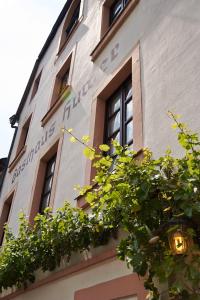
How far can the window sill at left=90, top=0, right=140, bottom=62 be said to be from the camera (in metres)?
6.43

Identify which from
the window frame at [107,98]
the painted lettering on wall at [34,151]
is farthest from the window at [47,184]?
the window frame at [107,98]

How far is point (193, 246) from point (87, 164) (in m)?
3.10

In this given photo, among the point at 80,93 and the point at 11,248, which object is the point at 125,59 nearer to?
the point at 80,93

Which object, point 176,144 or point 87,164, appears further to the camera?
point 87,164

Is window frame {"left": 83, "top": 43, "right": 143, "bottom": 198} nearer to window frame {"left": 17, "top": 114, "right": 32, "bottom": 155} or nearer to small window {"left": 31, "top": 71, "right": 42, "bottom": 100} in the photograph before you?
window frame {"left": 17, "top": 114, "right": 32, "bottom": 155}

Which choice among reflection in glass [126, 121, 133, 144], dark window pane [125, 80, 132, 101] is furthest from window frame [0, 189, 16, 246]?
reflection in glass [126, 121, 133, 144]

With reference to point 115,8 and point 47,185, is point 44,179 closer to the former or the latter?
point 47,185

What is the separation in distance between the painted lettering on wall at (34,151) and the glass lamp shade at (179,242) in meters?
5.68

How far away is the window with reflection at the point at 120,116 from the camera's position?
535cm

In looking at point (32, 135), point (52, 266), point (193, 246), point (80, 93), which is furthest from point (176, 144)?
point (32, 135)

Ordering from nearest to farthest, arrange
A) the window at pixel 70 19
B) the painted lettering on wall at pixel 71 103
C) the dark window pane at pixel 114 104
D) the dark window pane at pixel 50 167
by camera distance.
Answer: the dark window pane at pixel 114 104 < the painted lettering on wall at pixel 71 103 < the dark window pane at pixel 50 167 < the window at pixel 70 19

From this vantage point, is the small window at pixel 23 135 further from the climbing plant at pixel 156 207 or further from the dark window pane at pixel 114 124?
the climbing plant at pixel 156 207

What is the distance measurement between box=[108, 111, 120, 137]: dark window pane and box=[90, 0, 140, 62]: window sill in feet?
5.75

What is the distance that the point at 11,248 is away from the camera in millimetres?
5359
